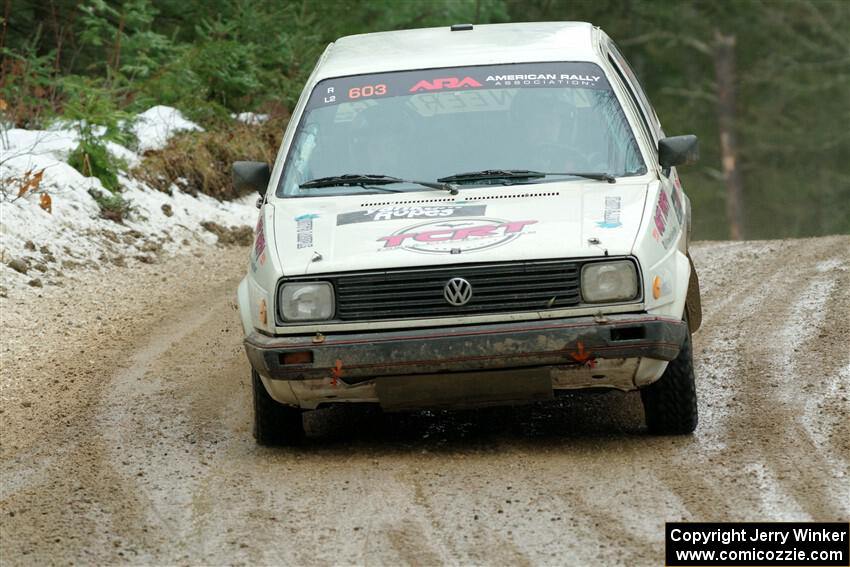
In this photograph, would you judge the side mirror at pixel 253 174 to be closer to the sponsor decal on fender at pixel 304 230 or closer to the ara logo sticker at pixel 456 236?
the sponsor decal on fender at pixel 304 230

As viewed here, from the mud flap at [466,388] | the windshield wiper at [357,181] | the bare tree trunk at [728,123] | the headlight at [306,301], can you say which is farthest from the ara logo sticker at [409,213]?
the bare tree trunk at [728,123]

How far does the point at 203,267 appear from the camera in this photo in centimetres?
1238

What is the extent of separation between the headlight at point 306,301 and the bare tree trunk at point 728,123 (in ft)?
102

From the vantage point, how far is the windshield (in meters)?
6.80

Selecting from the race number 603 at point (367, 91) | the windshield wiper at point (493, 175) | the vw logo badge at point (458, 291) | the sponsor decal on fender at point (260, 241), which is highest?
the race number 603 at point (367, 91)

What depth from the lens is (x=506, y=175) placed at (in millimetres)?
6672

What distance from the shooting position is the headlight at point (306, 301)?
6.00m

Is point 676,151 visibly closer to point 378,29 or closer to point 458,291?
point 458,291

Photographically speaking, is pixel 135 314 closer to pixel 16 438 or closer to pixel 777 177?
pixel 16 438

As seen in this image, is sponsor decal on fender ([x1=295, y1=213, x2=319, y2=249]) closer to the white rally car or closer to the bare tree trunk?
the white rally car

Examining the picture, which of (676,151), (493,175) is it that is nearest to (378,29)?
(676,151)

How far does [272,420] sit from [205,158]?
9063mm

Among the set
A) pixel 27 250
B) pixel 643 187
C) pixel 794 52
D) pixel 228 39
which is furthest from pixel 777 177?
pixel 643 187

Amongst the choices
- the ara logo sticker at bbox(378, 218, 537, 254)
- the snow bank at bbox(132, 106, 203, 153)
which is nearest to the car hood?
the ara logo sticker at bbox(378, 218, 537, 254)
